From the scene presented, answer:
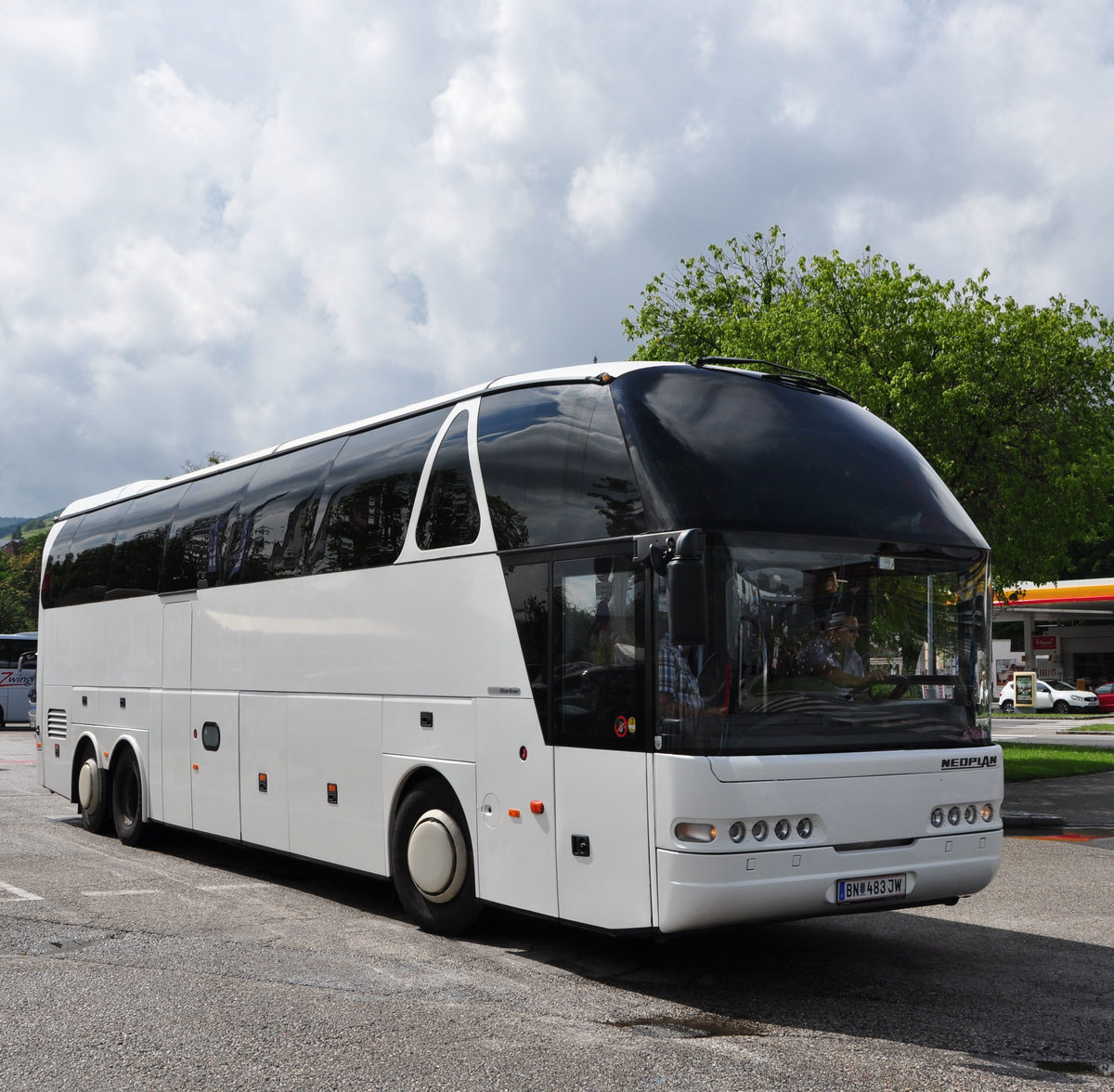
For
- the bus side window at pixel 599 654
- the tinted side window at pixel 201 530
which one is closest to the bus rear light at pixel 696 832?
the bus side window at pixel 599 654

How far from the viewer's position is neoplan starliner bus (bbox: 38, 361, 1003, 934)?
6.84 m

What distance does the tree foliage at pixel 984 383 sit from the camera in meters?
24.6

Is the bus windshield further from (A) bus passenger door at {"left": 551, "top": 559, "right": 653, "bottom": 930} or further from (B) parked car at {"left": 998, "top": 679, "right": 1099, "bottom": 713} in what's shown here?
(B) parked car at {"left": 998, "top": 679, "right": 1099, "bottom": 713}

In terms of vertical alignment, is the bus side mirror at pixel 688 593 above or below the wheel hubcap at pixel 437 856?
above

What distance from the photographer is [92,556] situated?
48.8ft

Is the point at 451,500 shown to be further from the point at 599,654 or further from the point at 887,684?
the point at 887,684

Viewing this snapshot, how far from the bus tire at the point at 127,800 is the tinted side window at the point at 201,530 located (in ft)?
6.80

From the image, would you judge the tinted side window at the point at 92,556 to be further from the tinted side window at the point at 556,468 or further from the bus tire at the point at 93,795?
the tinted side window at the point at 556,468

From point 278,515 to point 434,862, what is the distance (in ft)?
11.7

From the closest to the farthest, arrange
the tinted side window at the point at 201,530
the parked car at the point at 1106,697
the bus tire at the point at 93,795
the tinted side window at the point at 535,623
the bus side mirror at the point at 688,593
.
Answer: the bus side mirror at the point at 688,593 < the tinted side window at the point at 535,623 < the tinted side window at the point at 201,530 < the bus tire at the point at 93,795 < the parked car at the point at 1106,697

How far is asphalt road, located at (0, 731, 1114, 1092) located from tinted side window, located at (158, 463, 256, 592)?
291 cm

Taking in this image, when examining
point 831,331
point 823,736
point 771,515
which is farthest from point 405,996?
point 831,331

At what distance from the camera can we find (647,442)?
728cm

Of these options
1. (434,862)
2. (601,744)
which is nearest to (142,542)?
(434,862)
